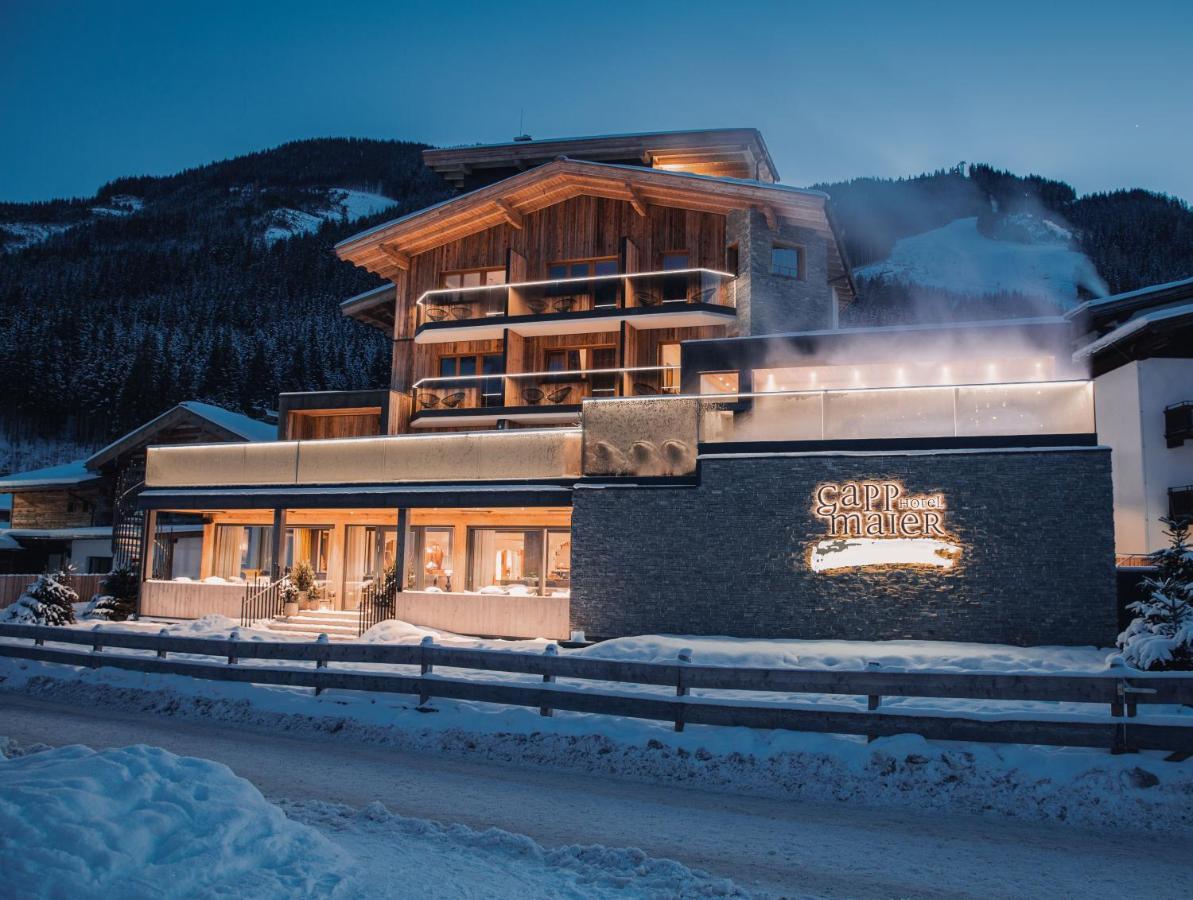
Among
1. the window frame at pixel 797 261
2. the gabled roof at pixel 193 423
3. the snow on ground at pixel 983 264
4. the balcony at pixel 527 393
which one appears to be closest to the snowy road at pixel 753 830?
the balcony at pixel 527 393

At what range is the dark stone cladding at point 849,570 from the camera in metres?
16.4

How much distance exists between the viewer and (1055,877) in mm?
6625

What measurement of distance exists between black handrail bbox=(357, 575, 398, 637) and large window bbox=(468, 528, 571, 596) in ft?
7.65

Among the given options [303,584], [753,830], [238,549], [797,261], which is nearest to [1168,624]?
[753,830]

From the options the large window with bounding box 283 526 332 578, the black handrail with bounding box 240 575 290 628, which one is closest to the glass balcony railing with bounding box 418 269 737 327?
the large window with bounding box 283 526 332 578

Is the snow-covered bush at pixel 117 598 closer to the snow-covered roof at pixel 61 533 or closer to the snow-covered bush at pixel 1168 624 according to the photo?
the snow-covered roof at pixel 61 533

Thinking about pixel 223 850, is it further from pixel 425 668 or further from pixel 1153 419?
pixel 1153 419

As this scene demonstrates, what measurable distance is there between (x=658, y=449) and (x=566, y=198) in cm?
1229

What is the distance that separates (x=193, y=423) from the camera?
34.7 meters

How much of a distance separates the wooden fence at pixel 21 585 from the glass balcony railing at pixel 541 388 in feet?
38.3

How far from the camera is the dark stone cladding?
16.4m

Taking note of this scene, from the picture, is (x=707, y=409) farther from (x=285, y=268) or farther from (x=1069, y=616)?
(x=285, y=268)

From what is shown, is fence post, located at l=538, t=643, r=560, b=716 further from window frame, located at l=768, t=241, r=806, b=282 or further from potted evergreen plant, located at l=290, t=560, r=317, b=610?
window frame, located at l=768, t=241, r=806, b=282

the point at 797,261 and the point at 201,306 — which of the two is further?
the point at 201,306
